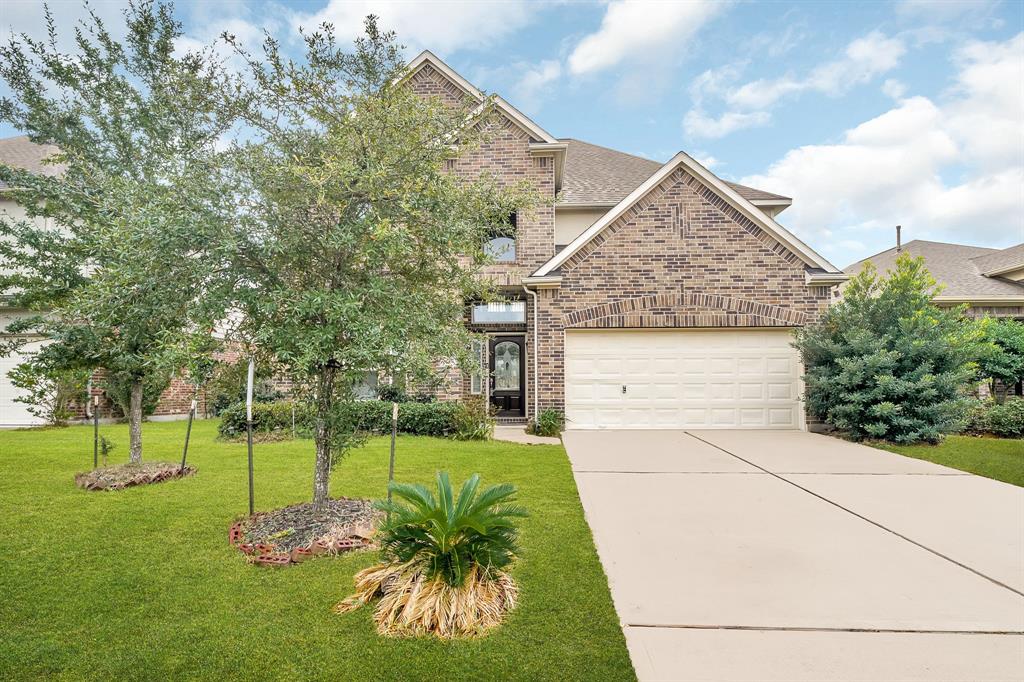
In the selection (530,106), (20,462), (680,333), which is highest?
(530,106)

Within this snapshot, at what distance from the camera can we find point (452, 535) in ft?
11.6

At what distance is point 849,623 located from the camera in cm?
342

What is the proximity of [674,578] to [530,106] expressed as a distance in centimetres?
1457

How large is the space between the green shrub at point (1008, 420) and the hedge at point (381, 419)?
11.1m

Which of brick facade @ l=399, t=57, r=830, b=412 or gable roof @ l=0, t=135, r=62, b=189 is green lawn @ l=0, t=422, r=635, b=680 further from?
gable roof @ l=0, t=135, r=62, b=189

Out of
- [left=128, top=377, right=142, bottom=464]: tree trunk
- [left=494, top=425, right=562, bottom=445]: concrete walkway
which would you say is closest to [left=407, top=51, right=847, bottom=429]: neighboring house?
[left=494, top=425, right=562, bottom=445]: concrete walkway

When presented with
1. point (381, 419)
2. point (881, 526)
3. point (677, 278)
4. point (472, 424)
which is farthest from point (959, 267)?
point (381, 419)

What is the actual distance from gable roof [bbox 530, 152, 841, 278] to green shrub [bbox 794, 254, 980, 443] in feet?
3.80

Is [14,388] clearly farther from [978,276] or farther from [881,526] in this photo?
[978,276]

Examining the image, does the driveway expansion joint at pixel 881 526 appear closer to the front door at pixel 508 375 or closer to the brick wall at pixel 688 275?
the brick wall at pixel 688 275

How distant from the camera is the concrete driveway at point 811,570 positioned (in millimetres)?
3027

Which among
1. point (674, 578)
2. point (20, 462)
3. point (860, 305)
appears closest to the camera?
point (674, 578)

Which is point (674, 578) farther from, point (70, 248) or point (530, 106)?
point (530, 106)

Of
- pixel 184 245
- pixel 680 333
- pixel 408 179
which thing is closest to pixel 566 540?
pixel 408 179
